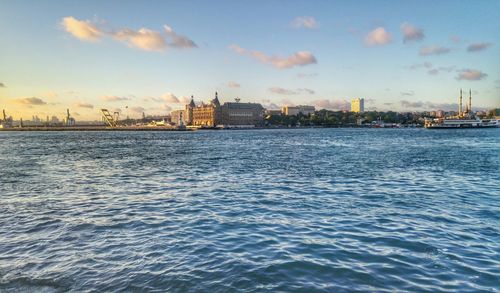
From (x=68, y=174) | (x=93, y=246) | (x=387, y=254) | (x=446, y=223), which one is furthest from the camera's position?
(x=68, y=174)

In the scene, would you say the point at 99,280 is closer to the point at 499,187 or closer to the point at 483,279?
the point at 483,279

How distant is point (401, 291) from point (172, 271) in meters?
5.40

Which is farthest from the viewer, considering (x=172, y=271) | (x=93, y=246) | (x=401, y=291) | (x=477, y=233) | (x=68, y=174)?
(x=68, y=174)

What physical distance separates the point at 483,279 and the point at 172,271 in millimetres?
7452

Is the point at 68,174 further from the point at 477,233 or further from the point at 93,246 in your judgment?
the point at 477,233

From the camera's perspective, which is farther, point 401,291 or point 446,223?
point 446,223

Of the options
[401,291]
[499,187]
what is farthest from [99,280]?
[499,187]

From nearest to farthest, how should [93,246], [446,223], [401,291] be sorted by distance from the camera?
[401,291] → [93,246] → [446,223]

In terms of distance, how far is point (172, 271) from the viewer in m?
10.1

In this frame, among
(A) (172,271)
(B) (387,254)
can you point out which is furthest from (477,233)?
(A) (172,271)

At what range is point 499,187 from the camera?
2430 cm

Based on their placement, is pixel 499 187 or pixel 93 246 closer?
pixel 93 246

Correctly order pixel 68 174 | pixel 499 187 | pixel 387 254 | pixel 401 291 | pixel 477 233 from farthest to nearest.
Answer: pixel 68 174, pixel 499 187, pixel 477 233, pixel 387 254, pixel 401 291

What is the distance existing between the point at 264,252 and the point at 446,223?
7674 mm
